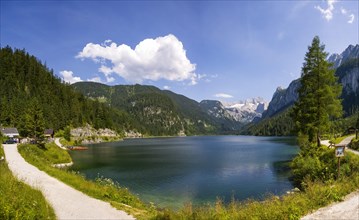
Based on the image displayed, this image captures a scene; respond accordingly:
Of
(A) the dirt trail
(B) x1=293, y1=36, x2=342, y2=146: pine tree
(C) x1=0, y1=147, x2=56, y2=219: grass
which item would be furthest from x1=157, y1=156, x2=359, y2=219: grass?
(B) x1=293, y1=36, x2=342, y2=146: pine tree

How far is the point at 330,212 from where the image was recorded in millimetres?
15844

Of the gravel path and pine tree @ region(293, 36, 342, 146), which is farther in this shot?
pine tree @ region(293, 36, 342, 146)

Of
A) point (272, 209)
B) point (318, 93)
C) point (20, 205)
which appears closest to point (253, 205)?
point (272, 209)

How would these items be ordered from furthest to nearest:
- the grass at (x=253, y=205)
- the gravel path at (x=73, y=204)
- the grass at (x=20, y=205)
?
the gravel path at (x=73, y=204) < the grass at (x=253, y=205) < the grass at (x=20, y=205)

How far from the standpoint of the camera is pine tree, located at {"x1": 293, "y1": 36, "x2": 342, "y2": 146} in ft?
146

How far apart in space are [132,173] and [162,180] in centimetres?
1032

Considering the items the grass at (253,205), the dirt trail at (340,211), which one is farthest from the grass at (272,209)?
the dirt trail at (340,211)

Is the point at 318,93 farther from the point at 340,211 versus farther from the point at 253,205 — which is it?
the point at 253,205

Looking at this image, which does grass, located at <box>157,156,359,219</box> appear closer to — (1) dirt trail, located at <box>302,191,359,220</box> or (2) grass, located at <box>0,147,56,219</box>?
(1) dirt trail, located at <box>302,191,359,220</box>

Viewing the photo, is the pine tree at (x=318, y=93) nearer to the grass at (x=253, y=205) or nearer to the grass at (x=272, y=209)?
the grass at (x=253, y=205)

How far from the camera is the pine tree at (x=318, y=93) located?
1754 inches

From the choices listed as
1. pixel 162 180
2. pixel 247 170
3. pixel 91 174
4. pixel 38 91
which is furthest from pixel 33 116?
pixel 38 91

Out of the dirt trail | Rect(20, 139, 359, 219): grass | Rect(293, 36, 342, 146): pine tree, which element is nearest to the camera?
Rect(20, 139, 359, 219): grass

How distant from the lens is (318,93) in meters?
45.0
